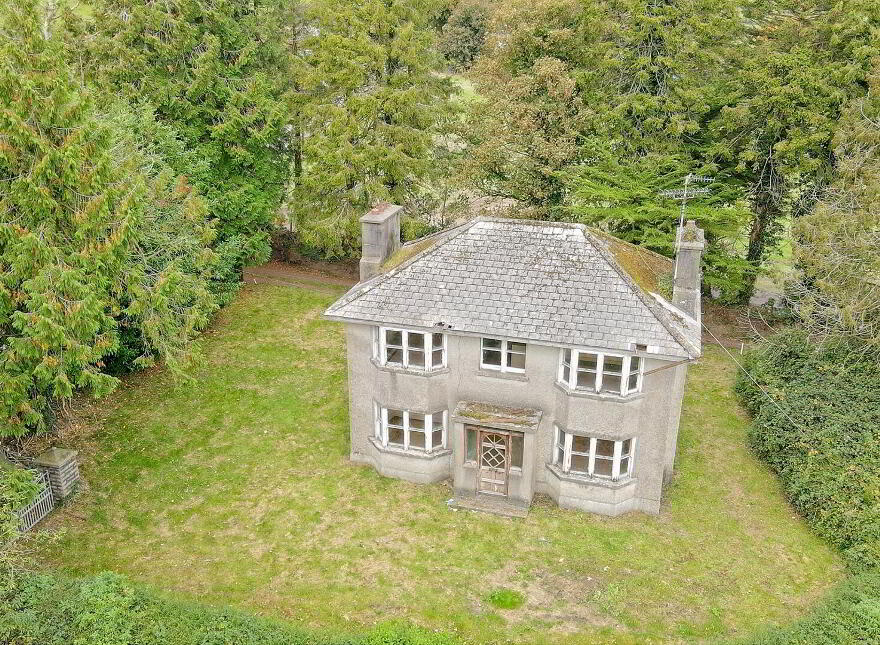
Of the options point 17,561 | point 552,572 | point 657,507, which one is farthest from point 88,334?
point 657,507

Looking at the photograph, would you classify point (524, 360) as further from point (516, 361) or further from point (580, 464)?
point (580, 464)

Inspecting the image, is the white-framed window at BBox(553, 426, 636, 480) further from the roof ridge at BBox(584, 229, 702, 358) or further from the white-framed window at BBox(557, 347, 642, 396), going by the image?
the roof ridge at BBox(584, 229, 702, 358)

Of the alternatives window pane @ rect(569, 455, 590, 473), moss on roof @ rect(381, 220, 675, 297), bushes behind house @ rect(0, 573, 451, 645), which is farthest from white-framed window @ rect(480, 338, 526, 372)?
bushes behind house @ rect(0, 573, 451, 645)

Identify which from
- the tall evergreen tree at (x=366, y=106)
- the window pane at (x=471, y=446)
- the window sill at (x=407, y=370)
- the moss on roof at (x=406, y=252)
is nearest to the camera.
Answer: the window sill at (x=407, y=370)

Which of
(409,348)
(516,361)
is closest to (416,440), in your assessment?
(409,348)

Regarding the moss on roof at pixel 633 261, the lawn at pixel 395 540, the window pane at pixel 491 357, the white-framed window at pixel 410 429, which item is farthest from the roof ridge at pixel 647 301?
the white-framed window at pixel 410 429

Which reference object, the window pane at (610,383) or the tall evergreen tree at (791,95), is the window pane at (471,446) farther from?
the tall evergreen tree at (791,95)
